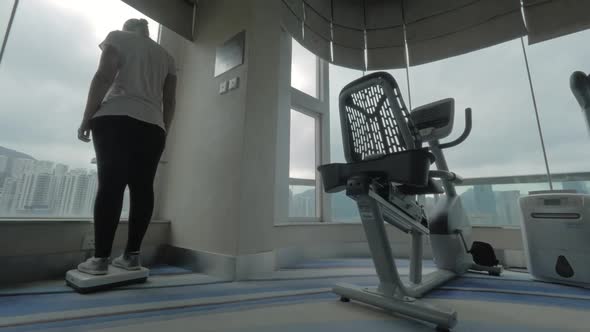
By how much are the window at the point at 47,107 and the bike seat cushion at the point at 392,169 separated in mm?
1768

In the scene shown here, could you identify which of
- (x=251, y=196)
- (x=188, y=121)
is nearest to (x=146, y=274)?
(x=251, y=196)

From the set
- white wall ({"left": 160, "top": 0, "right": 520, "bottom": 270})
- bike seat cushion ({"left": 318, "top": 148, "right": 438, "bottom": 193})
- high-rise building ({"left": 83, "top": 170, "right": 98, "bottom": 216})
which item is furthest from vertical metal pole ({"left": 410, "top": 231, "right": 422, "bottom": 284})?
high-rise building ({"left": 83, "top": 170, "right": 98, "bottom": 216})

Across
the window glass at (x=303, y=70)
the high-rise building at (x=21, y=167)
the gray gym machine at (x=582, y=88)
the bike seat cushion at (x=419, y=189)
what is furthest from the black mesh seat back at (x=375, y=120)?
the high-rise building at (x=21, y=167)

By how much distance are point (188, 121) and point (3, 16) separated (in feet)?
3.68

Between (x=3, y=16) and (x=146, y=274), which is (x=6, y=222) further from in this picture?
(x=3, y=16)

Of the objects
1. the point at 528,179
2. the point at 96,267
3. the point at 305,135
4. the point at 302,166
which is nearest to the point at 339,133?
the point at 305,135

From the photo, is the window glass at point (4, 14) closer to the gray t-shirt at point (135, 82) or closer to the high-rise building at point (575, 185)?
the gray t-shirt at point (135, 82)

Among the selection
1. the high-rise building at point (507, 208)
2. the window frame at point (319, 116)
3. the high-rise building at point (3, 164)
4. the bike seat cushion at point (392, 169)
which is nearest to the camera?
the bike seat cushion at point (392, 169)

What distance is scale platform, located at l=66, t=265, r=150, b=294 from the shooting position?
1.09 metres

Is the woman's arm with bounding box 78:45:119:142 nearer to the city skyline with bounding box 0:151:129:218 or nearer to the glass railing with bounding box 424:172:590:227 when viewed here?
the city skyline with bounding box 0:151:129:218

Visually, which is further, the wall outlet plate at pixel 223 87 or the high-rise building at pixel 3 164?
the wall outlet plate at pixel 223 87

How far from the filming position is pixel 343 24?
2.91 metres

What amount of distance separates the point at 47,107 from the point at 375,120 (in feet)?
6.73

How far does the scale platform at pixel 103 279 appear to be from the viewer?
109 cm
